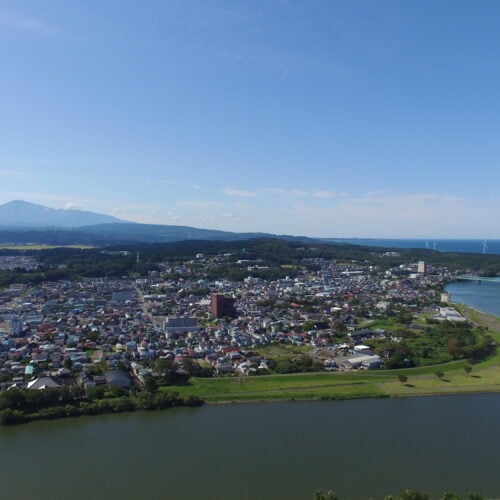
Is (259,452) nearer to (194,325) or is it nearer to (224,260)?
(194,325)

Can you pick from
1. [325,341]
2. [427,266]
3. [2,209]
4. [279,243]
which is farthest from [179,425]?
[2,209]

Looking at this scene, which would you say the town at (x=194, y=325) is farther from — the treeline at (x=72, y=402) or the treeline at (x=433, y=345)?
the treeline at (x=72, y=402)

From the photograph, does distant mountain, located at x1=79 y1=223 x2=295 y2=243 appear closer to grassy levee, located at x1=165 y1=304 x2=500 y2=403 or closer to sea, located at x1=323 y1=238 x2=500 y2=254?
sea, located at x1=323 y1=238 x2=500 y2=254

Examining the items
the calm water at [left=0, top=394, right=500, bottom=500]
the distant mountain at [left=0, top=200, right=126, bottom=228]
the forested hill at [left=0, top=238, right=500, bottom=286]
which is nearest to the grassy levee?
the calm water at [left=0, top=394, right=500, bottom=500]

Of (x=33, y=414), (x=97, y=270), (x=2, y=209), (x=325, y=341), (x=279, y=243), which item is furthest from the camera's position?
(x=2, y=209)

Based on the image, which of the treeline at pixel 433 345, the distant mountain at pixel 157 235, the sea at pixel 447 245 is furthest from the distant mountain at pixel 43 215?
the treeline at pixel 433 345

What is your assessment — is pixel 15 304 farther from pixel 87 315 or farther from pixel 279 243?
pixel 279 243
